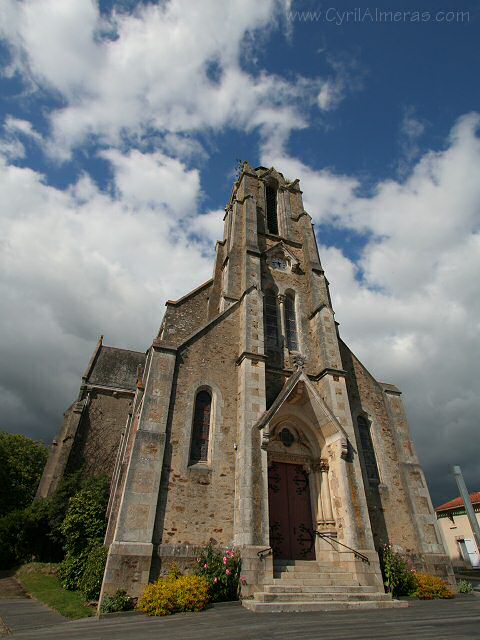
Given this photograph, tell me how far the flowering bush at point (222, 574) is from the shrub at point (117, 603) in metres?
1.71

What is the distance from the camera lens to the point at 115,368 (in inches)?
1056

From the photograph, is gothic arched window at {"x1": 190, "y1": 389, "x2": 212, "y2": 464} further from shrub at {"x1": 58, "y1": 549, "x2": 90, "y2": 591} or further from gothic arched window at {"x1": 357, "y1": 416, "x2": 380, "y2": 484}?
gothic arched window at {"x1": 357, "y1": 416, "x2": 380, "y2": 484}

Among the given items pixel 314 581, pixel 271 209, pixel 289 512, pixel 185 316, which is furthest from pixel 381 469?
pixel 271 209

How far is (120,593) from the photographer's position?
8.30 meters

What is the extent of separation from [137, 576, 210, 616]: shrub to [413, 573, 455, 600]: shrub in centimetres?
641

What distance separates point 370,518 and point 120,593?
8275mm

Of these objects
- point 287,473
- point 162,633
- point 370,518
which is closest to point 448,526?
point 370,518

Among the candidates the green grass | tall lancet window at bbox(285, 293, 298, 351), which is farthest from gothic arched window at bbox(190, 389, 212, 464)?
tall lancet window at bbox(285, 293, 298, 351)

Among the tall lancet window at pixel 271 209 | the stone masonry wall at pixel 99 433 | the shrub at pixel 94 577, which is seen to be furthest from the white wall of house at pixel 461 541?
the shrub at pixel 94 577

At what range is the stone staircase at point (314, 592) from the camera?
802cm

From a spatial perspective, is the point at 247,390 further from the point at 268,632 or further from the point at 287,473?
the point at 268,632

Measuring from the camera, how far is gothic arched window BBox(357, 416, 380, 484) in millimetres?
13594

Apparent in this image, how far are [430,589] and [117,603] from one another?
8.61 m

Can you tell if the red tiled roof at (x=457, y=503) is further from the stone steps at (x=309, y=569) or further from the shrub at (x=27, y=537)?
the shrub at (x=27, y=537)
